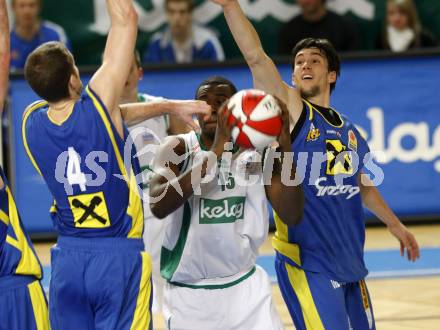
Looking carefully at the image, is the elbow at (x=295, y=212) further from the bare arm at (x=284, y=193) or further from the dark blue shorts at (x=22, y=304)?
the dark blue shorts at (x=22, y=304)

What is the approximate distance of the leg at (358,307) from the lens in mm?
5926

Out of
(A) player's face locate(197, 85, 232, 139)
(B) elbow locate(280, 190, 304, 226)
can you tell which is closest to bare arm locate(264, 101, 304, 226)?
(B) elbow locate(280, 190, 304, 226)

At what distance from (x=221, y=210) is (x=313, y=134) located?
840mm

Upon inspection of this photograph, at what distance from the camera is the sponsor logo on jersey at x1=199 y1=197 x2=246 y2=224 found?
5508 millimetres

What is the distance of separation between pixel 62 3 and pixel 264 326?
8333 millimetres

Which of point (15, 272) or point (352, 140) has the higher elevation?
point (352, 140)

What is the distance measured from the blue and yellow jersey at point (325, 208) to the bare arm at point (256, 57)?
0.12m

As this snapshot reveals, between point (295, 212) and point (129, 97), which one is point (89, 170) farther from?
point (129, 97)

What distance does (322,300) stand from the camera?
5.73m

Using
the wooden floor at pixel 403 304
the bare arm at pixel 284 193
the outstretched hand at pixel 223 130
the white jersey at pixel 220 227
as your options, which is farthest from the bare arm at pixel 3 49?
the wooden floor at pixel 403 304

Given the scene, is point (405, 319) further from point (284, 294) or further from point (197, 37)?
point (197, 37)

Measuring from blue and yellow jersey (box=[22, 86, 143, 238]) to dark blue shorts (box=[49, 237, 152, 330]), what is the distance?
0.26ft

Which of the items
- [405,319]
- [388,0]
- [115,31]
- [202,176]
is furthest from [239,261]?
[388,0]

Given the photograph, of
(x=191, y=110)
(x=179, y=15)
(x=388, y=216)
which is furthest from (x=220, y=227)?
(x=179, y=15)
